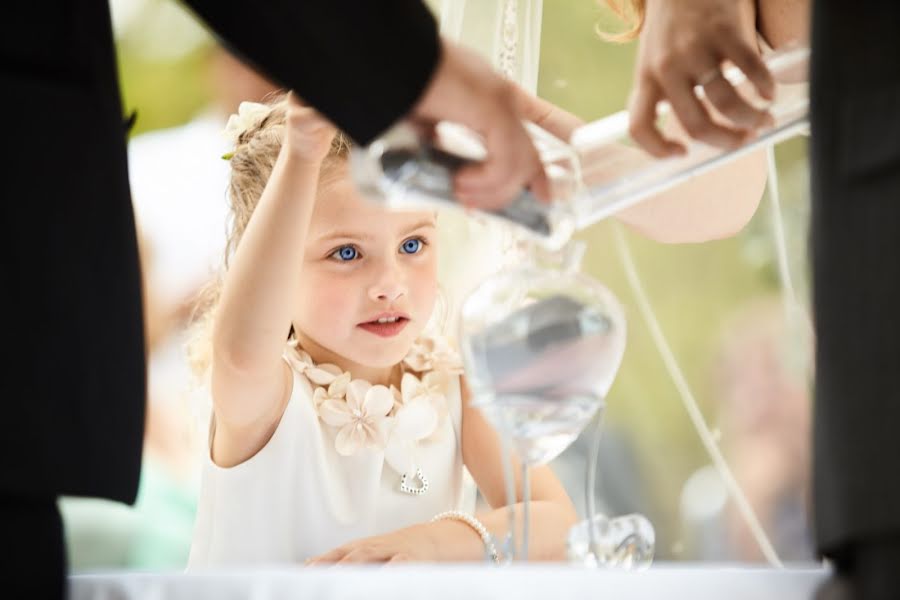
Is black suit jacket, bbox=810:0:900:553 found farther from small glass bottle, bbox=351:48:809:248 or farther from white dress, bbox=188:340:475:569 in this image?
white dress, bbox=188:340:475:569

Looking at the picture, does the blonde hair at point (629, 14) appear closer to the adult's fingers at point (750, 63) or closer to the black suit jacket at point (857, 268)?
the adult's fingers at point (750, 63)

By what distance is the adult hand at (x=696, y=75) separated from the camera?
1013 mm

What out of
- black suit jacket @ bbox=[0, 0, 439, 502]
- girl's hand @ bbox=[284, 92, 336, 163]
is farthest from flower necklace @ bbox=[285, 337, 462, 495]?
black suit jacket @ bbox=[0, 0, 439, 502]

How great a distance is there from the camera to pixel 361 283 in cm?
164

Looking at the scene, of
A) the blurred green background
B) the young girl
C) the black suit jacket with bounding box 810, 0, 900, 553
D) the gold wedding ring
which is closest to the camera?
the black suit jacket with bounding box 810, 0, 900, 553

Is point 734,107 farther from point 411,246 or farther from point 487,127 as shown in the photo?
point 411,246

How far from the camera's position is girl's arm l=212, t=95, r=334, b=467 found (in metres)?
1.36

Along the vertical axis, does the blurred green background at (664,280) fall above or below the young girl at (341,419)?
below

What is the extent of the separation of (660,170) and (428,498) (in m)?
0.82

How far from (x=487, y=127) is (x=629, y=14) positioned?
2.91ft

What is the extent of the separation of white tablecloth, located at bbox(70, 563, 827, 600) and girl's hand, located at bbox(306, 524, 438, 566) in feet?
1.78

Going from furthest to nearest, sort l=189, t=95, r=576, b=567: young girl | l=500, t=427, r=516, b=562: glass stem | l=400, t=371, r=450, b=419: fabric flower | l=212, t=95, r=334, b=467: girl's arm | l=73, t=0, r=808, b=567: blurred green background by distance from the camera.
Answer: l=73, t=0, r=808, b=567: blurred green background, l=400, t=371, r=450, b=419: fabric flower, l=189, t=95, r=576, b=567: young girl, l=212, t=95, r=334, b=467: girl's arm, l=500, t=427, r=516, b=562: glass stem

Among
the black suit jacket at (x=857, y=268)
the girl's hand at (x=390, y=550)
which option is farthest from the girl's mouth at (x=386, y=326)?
the black suit jacket at (x=857, y=268)

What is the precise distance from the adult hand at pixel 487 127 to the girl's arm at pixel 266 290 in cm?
37
